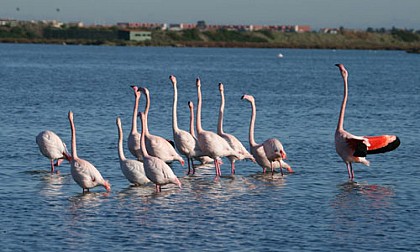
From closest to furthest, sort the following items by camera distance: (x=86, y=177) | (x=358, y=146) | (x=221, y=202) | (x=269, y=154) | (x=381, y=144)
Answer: (x=221, y=202), (x=86, y=177), (x=358, y=146), (x=381, y=144), (x=269, y=154)

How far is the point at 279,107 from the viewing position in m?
39.9

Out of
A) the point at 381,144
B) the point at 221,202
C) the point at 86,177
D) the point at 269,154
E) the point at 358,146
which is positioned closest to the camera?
the point at 221,202

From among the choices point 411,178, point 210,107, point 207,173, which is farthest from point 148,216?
point 210,107

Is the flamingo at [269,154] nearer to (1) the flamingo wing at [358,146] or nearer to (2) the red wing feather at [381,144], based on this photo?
(1) the flamingo wing at [358,146]

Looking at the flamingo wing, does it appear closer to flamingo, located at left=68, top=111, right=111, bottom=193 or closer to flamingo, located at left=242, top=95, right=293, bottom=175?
flamingo, located at left=242, top=95, right=293, bottom=175

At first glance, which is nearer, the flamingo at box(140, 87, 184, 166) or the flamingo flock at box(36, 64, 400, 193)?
the flamingo flock at box(36, 64, 400, 193)

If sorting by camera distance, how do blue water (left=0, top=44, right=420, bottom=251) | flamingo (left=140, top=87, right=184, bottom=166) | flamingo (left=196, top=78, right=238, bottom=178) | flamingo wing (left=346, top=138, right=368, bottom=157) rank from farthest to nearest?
flamingo (left=196, top=78, right=238, bottom=178) → flamingo (left=140, top=87, right=184, bottom=166) → flamingo wing (left=346, top=138, right=368, bottom=157) → blue water (left=0, top=44, right=420, bottom=251)

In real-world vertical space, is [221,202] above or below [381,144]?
below

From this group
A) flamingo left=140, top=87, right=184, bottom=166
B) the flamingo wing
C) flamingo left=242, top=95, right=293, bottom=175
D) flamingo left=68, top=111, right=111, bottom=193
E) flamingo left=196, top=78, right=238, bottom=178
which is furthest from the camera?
flamingo left=196, top=78, right=238, bottom=178

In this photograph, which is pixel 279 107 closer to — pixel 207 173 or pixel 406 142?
pixel 406 142

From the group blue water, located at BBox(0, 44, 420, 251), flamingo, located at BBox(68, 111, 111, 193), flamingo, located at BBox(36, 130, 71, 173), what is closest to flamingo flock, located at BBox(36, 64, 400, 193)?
flamingo, located at BBox(36, 130, 71, 173)

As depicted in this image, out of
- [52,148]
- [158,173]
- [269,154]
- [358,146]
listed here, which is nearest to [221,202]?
[158,173]

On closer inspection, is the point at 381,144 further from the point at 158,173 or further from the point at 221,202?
the point at 158,173

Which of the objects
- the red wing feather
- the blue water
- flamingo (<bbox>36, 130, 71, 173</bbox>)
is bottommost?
the blue water
